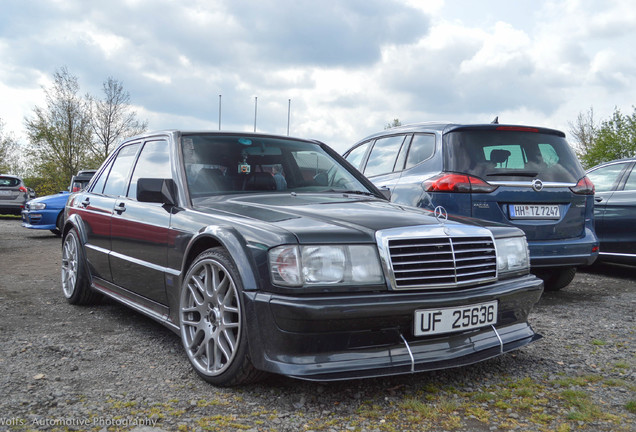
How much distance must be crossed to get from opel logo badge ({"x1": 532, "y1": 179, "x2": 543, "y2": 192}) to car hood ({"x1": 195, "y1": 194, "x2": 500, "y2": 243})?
1936 millimetres

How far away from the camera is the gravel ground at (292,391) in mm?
2574

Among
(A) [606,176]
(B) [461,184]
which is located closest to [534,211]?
(B) [461,184]

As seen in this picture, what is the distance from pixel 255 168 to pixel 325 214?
1.06 m

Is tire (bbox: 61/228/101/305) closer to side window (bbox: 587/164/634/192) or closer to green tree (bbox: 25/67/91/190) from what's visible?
side window (bbox: 587/164/634/192)

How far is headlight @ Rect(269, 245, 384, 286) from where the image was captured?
2676 mm

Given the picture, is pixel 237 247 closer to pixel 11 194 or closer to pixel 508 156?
pixel 508 156

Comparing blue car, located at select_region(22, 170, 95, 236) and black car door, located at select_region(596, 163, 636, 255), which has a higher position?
black car door, located at select_region(596, 163, 636, 255)

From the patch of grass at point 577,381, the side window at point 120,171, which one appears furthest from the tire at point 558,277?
the side window at point 120,171

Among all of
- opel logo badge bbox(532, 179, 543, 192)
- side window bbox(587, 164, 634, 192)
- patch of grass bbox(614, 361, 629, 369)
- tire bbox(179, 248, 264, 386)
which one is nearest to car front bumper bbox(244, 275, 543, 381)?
tire bbox(179, 248, 264, 386)

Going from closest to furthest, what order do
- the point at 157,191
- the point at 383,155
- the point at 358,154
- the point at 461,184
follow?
the point at 157,191, the point at 461,184, the point at 383,155, the point at 358,154

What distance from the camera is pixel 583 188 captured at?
17.7 feet

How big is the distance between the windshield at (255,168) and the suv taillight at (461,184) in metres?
1.04

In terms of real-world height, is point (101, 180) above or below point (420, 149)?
below

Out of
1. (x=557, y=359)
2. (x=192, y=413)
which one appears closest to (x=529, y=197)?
(x=557, y=359)
